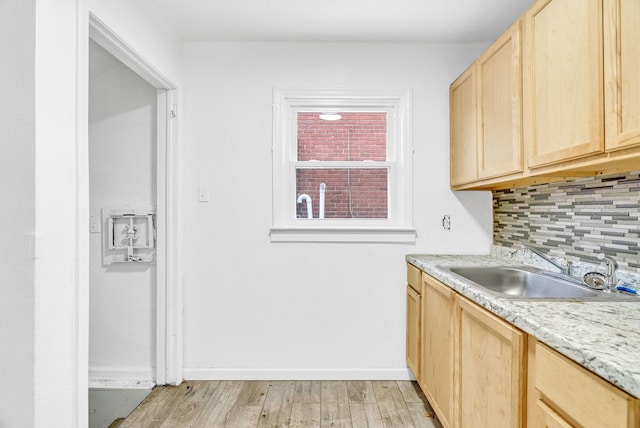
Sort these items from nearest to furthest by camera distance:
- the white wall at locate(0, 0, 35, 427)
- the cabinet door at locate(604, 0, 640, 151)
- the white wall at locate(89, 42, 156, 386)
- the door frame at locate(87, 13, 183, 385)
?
1. the cabinet door at locate(604, 0, 640, 151)
2. the white wall at locate(0, 0, 35, 427)
3. the door frame at locate(87, 13, 183, 385)
4. the white wall at locate(89, 42, 156, 386)

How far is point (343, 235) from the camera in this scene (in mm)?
2541

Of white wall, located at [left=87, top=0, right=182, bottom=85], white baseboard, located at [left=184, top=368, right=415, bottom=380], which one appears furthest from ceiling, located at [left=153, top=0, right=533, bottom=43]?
white baseboard, located at [left=184, top=368, right=415, bottom=380]

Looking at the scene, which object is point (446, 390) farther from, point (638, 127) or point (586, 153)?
point (638, 127)

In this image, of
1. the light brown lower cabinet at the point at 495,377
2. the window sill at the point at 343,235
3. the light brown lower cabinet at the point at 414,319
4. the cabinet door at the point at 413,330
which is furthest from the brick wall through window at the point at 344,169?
the light brown lower cabinet at the point at 495,377

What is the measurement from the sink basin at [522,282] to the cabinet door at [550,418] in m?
0.63

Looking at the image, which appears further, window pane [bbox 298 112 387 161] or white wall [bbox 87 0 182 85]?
window pane [bbox 298 112 387 161]

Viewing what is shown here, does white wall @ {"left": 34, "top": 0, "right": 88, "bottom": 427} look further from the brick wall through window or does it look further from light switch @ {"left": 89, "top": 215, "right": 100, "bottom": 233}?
the brick wall through window

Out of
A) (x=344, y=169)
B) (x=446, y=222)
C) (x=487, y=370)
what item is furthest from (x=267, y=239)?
(x=487, y=370)

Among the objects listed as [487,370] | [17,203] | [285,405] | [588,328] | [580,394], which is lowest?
[285,405]

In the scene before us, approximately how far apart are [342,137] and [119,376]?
231 cm

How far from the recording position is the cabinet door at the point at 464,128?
6.98ft

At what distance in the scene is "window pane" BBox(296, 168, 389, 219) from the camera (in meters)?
2.62

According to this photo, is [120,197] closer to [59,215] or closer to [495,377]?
[59,215]

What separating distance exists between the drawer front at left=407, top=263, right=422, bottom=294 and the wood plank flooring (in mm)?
695
